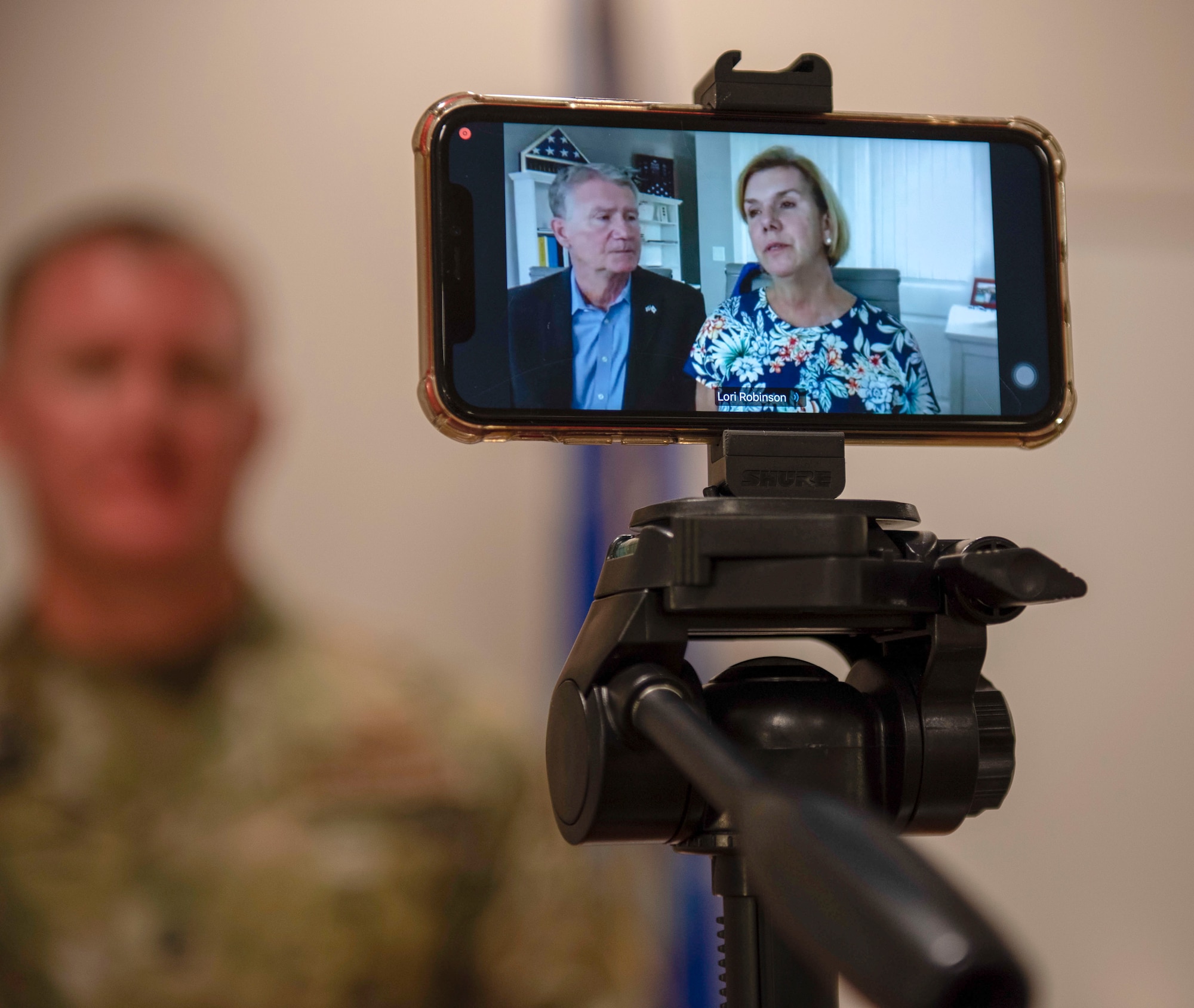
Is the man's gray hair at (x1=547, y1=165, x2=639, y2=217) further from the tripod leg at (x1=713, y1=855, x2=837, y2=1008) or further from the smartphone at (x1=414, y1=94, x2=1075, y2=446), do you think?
the tripod leg at (x1=713, y1=855, x2=837, y2=1008)

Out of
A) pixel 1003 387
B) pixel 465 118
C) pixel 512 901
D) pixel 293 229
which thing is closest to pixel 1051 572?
pixel 1003 387

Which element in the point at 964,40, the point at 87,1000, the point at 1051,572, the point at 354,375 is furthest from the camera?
the point at 964,40

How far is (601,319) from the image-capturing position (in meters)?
0.58

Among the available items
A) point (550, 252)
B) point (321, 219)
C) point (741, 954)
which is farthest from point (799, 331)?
point (321, 219)

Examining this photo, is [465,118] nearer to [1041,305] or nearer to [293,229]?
[1041,305]

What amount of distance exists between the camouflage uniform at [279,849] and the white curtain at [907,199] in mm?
544

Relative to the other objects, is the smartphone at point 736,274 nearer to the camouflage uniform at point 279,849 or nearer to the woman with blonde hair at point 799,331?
the woman with blonde hair at point 799,331

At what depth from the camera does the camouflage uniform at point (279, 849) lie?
87 cm

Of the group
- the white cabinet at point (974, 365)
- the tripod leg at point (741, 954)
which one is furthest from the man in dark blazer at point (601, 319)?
the tripod leg at point (741, 954)

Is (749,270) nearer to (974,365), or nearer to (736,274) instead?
(736,274)

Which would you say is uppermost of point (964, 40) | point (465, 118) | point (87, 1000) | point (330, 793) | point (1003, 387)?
point (964, 40)

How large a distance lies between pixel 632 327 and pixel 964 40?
2.32ft

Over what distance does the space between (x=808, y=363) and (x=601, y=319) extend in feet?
0.39

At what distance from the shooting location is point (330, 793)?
2.99 ft
